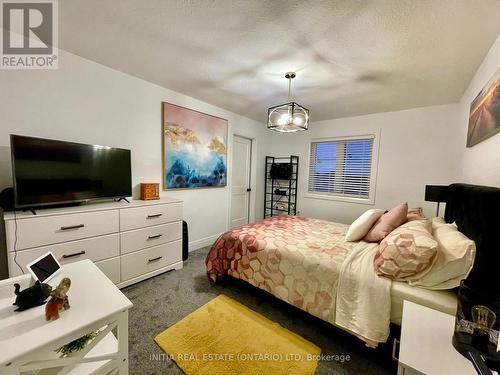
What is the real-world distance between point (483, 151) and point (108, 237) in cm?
345

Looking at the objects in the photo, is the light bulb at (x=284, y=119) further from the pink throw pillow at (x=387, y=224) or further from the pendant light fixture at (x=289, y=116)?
the pink throw pillow at (x=387, y=224)

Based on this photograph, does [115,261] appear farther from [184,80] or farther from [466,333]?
[466,333]

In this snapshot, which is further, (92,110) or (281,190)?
(281,190)

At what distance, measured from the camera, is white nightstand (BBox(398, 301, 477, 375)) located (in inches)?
30.6

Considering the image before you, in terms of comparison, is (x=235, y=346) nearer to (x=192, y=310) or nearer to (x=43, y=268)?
(x=192, y=310)

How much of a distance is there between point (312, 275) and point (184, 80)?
2543 mm

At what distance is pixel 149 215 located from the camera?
2.26m

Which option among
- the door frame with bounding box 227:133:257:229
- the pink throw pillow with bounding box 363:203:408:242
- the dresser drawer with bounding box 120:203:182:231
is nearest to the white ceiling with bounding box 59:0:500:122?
the pink throw pillow with bounding box 363:203:408:242

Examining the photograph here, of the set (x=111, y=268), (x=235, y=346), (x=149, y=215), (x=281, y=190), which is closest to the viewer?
(x=235, y=346)

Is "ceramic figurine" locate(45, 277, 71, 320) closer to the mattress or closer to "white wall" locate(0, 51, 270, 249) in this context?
"white wall" locate(0, 51, 270, 249)

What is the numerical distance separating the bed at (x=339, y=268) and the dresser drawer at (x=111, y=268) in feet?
3.04

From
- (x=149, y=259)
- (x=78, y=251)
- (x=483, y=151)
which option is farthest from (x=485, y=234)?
(x=78, y=251)

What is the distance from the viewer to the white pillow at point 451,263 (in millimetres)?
1144

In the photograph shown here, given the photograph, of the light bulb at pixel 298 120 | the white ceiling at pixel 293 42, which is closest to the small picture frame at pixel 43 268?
the white ceiling at pixel 293 42
